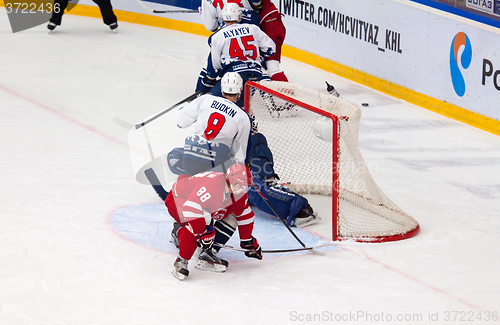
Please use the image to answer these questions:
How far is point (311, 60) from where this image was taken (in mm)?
7902

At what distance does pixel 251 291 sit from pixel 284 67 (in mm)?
4845

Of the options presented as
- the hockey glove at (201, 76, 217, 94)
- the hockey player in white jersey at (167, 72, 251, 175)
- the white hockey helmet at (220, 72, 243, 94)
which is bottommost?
the hockey glove at (201, 76, 217, 94)

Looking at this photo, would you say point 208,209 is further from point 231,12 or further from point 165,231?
point 231,12

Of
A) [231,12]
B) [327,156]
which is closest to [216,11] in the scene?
[231,12]

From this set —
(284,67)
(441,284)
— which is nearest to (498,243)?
(441,284)

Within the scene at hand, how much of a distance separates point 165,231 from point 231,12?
229 centimetres

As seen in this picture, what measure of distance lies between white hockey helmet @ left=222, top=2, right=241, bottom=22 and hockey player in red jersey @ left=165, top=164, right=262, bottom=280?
7.80 feet

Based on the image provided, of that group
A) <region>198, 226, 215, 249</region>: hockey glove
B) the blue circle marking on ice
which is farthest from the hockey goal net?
<region>198, 226, 215, 249</region>: hockey glove

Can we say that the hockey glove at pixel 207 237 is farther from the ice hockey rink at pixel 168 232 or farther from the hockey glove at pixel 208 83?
the hockey glove at pixel 208 83

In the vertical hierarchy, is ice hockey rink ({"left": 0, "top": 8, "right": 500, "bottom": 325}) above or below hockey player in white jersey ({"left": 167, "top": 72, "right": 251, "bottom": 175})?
below

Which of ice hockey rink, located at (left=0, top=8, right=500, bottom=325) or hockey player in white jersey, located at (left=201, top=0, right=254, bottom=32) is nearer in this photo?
ice hockey rink, located at (left=0, top=8, right=500, bottom=325)

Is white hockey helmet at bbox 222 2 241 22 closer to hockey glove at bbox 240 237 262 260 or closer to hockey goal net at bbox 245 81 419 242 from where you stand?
hockey goal net at bbox 245 81 419 242

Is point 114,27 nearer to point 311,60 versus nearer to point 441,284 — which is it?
point 311,60

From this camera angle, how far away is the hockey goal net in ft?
12.6
